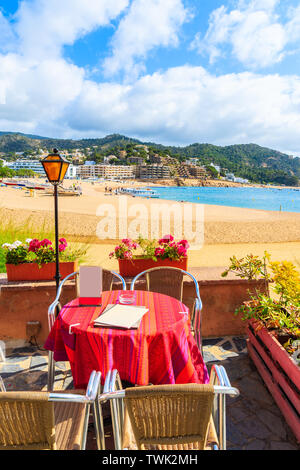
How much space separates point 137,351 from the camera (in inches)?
72.3

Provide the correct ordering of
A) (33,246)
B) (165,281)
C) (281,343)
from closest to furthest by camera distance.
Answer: (281,343)
(165,281)
(33,246)

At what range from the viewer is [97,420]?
1.52 m

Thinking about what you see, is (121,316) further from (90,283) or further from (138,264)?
(138,264)

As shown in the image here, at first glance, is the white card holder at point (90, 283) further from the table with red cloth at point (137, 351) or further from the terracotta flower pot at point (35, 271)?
the terracotta flower pot at point (35, 271)

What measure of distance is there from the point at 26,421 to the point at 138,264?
2.39 m

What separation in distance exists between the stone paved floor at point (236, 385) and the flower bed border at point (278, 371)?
3.3 inches

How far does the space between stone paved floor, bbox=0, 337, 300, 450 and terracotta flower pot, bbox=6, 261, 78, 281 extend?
0.76 meters

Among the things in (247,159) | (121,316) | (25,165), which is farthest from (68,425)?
(247,159)

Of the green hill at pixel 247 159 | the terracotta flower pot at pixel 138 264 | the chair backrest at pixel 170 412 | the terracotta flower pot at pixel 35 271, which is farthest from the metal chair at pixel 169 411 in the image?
the green hill at pixel 247 159
